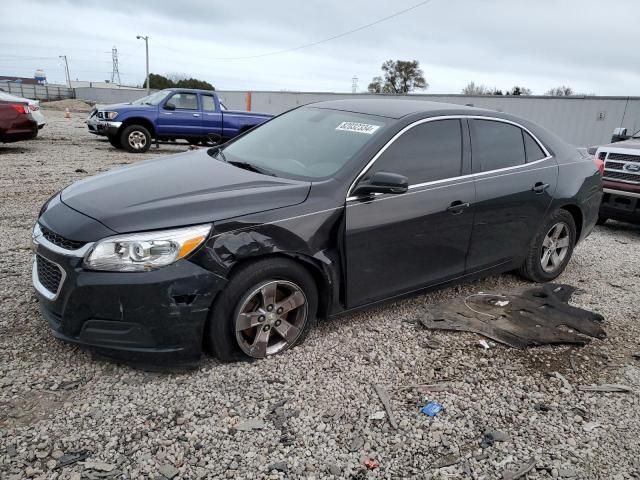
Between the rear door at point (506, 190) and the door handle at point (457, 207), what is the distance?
157 millimetres

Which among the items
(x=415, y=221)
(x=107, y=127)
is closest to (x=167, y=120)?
(x=107, y=127)

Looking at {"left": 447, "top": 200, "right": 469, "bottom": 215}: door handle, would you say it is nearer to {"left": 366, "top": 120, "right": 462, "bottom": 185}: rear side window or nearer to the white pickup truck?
{"left": 366, "top": 120, "right": 462, "bottom": 185}: rear side window

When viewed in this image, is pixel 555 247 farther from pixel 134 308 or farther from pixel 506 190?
pixel 134 308

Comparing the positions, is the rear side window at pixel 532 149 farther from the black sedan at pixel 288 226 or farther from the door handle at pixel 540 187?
the door handle at pixel 540 187

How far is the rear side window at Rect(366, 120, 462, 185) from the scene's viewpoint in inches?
140

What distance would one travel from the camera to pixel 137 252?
8.92ft

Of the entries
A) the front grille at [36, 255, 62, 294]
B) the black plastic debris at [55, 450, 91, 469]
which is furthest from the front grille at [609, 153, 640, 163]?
the black plastic debris at [55, 450, 91, 469]

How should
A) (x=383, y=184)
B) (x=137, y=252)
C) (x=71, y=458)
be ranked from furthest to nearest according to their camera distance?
1. (x=383, y=184)
2. (x=137, y=252)
3. (x=71, y=458)

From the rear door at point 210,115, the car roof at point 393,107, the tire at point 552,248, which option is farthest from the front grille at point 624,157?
the rear door at point 210,115

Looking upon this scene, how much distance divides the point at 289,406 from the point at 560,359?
197cm

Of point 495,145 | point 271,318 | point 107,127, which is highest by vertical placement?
point 495,145

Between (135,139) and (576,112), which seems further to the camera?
(576,112)

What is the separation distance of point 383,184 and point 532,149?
81.6 inches

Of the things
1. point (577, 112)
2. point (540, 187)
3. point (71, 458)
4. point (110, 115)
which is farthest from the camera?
point (577, 112)
